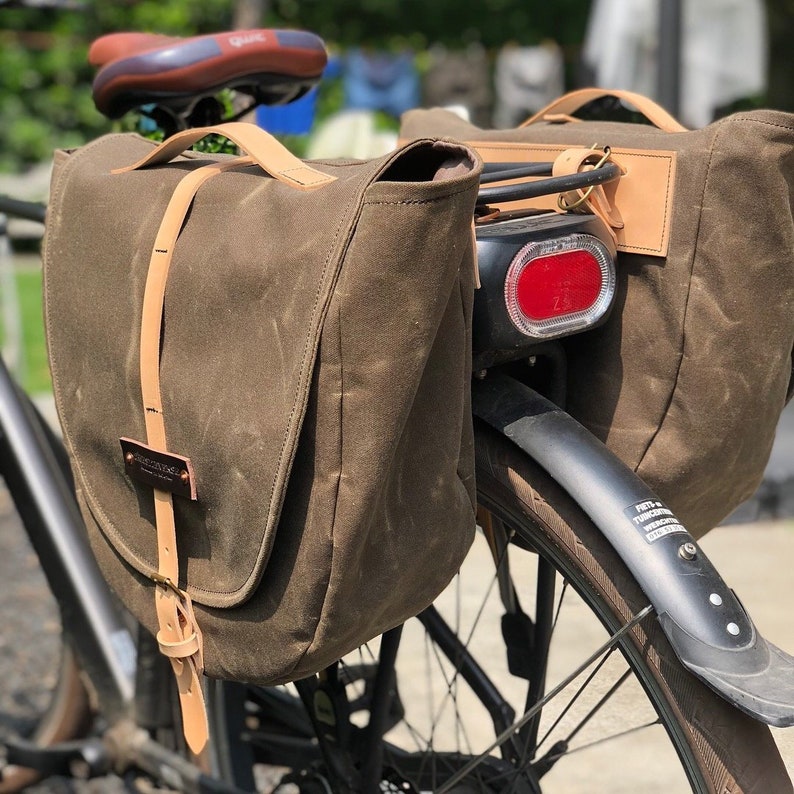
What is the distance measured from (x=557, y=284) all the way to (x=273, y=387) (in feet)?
1.04

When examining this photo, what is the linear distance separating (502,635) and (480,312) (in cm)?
54

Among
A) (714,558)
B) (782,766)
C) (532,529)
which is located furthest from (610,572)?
(714,558)

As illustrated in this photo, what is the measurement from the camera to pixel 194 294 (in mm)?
1087

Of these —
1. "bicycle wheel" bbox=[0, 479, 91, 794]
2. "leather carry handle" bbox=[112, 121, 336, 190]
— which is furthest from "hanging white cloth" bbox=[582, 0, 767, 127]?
"leather carry handle" bbox=[112, 121, 336, 190]

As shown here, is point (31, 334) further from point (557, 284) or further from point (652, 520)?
point (652, 520)

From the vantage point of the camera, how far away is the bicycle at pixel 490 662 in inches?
41.5

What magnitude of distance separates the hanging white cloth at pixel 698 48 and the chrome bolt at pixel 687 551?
505 cm

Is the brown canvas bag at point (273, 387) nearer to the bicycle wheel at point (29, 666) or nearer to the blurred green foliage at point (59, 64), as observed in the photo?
the bicycle wheel at point (29, 666)

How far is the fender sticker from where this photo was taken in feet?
3.49

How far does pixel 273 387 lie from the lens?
1015mm

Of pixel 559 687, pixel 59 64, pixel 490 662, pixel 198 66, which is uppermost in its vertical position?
pixel 198 66

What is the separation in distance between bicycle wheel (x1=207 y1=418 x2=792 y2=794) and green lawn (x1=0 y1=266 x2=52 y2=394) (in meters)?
3.07

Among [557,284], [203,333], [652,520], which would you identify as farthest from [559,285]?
[203,333]

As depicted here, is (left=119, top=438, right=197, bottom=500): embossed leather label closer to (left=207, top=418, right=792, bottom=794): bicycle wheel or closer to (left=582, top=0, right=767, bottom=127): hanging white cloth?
(left=207, top=418, right=792, bottom=794): bicycle wheel
